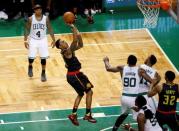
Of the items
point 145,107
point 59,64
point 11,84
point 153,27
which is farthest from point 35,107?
point 153,27

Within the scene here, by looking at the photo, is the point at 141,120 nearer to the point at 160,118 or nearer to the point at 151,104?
the point at 160,118

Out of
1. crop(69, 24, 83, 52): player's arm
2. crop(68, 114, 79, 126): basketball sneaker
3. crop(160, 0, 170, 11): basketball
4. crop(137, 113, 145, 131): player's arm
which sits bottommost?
crop(68, 114, 79, 126): basketball sneaker

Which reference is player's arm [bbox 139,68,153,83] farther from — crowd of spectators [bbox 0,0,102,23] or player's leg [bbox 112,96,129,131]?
crowd of spectators [bbox 0,0,102,23]

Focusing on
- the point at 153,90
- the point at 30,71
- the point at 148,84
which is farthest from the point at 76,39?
the point at 30,71

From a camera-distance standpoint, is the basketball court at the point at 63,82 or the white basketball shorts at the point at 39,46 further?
the white basketball shorts at the point at 39,46

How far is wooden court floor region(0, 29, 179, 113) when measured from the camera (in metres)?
13.5

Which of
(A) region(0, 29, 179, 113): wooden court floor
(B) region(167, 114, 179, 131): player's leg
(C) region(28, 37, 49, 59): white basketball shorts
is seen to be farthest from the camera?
(C) region(28, 37, 49, 59): white basketball shorts

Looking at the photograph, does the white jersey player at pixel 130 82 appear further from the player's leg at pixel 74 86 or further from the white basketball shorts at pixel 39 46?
the white basketball shorts at pixel 39 46

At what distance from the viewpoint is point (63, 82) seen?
14523 millimetres

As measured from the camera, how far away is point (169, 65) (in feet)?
50.2

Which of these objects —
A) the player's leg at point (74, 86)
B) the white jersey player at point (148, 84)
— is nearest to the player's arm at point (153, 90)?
the white jersey player at point (148, 84)

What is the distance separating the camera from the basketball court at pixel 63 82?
494 inches

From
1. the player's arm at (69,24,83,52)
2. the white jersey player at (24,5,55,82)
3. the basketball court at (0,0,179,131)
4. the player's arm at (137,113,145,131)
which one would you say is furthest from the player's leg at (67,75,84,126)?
the white jersey player at (24,5,55,82)

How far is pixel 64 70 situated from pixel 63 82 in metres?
0.70
